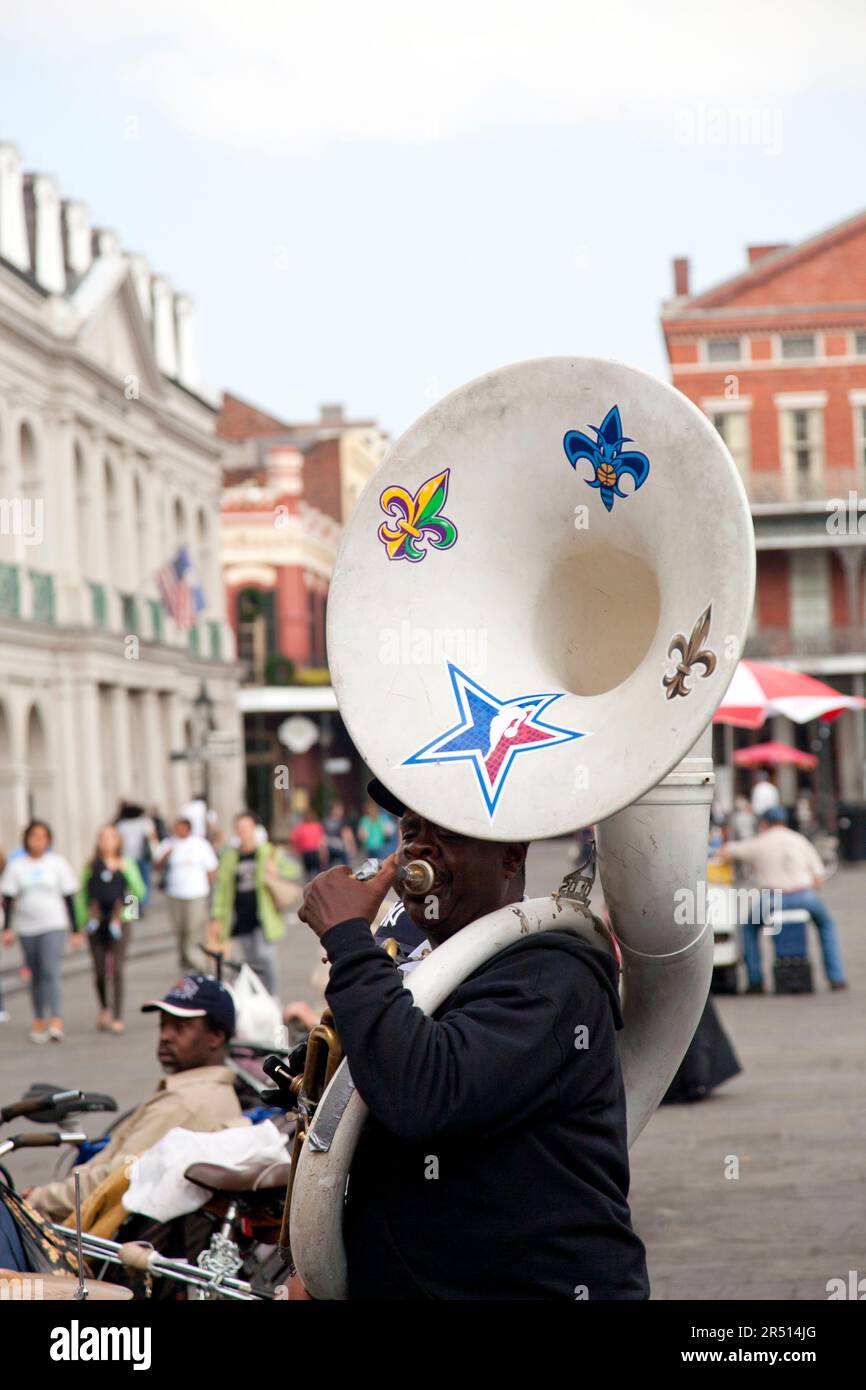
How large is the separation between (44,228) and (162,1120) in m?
30.7

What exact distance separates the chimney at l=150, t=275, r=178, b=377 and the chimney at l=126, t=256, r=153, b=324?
0.31m

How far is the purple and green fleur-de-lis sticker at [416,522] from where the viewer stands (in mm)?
2881

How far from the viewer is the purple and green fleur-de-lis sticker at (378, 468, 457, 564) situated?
2.88m

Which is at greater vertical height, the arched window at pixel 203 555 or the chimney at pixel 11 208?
the chimney at pixel 11 208

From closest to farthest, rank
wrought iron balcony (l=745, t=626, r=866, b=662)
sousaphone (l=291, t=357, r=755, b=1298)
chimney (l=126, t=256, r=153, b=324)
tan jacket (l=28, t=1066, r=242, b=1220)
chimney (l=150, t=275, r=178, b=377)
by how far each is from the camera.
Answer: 1. sousaphone (l=291, t=357, r=755, b=1298)
2. tan jacket (l=28, t=1066, r=242, b=1220)
3. chimney (l=126, t=256, r=153, b=324)
4. chimney (l=150, t=275, r=178, b=377)
5. wrought iron balcony (l=745, t=626, r=866, b=662)

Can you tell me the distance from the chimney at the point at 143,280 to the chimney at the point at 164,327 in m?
0.31

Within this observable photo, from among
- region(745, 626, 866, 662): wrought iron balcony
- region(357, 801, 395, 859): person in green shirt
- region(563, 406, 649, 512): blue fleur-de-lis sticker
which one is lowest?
region(357, 801, 395, 859): person in green shirt

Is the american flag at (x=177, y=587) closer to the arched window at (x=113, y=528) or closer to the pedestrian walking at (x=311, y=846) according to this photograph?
the pedestrian walking at (x=311, y=846)

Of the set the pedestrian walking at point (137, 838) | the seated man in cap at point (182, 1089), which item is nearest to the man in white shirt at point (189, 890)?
the pedestrian walking at point (137, 838)

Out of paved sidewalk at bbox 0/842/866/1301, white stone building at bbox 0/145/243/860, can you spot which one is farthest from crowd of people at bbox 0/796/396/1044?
white stone building at bbox 0/145/243/860

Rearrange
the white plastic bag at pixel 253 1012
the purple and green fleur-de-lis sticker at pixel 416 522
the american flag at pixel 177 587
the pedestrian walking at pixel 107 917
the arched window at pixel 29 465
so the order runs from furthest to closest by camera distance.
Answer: the arched window at pixel 29 465
the american flag at pixel 177 587
the pedestrian walking at pixel 107 917
the white plastic bag at pixel 253 1012
the purple and green fleur-de-lis sticker at pixel 416 522

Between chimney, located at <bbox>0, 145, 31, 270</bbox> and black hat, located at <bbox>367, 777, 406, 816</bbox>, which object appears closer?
black hat, located at <bbox>367, 777, 406, 816</bbox>

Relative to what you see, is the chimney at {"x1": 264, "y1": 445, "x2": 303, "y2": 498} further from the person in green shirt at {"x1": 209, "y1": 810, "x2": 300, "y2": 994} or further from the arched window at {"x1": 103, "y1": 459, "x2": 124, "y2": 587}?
the person in green shirt at {"x1": 209, "y1": 810, "x2": 300, "y2": 994}
